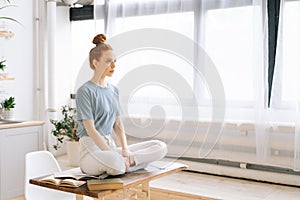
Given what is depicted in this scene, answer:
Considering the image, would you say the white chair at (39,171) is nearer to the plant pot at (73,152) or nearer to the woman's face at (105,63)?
the woman's face at (105,63)

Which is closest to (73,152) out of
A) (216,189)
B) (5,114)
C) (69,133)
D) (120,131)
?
(69,133)

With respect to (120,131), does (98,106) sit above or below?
above

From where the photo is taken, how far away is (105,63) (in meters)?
2.11

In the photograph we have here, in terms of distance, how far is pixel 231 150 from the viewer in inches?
152

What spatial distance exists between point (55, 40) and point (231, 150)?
245 cm

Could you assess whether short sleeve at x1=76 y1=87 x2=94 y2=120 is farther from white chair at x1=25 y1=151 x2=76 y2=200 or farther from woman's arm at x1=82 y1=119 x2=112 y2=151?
white chair at x1=25 y1=151 x2=76 y2=200

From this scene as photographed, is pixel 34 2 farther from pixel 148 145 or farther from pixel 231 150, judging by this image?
pixel 148 145

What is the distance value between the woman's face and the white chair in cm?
80

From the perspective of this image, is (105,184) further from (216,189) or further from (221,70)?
(221,70)

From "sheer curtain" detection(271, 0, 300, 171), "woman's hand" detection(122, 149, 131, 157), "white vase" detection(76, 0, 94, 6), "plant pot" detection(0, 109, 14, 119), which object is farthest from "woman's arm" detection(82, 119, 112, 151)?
"white vase" detection(76, 0, 94, 6)

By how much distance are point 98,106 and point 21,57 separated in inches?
114

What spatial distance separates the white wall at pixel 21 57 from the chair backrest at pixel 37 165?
83.6 inches

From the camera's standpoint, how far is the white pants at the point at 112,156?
6.63 feet

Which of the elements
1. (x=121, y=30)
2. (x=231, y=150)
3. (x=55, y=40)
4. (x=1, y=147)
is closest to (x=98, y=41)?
(x=1, y=147)
